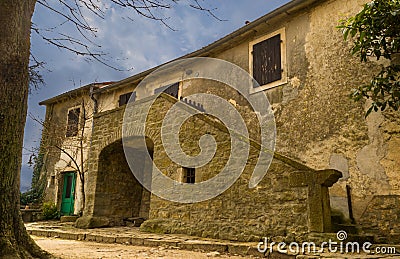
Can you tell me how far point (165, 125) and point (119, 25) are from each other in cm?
401

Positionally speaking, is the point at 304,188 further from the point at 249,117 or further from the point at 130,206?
the point at 130,206

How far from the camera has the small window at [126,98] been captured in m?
12.6

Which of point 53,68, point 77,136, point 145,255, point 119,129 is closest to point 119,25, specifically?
point 53,68

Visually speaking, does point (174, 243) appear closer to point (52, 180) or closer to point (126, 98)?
point (126, 98)

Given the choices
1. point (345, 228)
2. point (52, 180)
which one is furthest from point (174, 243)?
point (52, 180)

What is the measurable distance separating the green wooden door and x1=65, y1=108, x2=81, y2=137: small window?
5.61ft

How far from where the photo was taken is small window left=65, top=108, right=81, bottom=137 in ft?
45.0

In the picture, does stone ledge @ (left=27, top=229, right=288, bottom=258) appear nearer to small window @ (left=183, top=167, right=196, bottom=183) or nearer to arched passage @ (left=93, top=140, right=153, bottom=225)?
small window @ (left=183, top=167, right=196, bottom=183)

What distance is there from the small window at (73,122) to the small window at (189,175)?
310 inches

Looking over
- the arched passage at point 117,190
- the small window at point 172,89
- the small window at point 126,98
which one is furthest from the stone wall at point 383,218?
the small window at point 126,98

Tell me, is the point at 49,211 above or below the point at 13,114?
below

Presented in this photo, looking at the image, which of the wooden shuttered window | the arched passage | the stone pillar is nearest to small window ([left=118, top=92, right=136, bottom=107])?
the arched passage

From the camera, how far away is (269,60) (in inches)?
338

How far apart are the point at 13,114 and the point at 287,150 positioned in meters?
5.99
